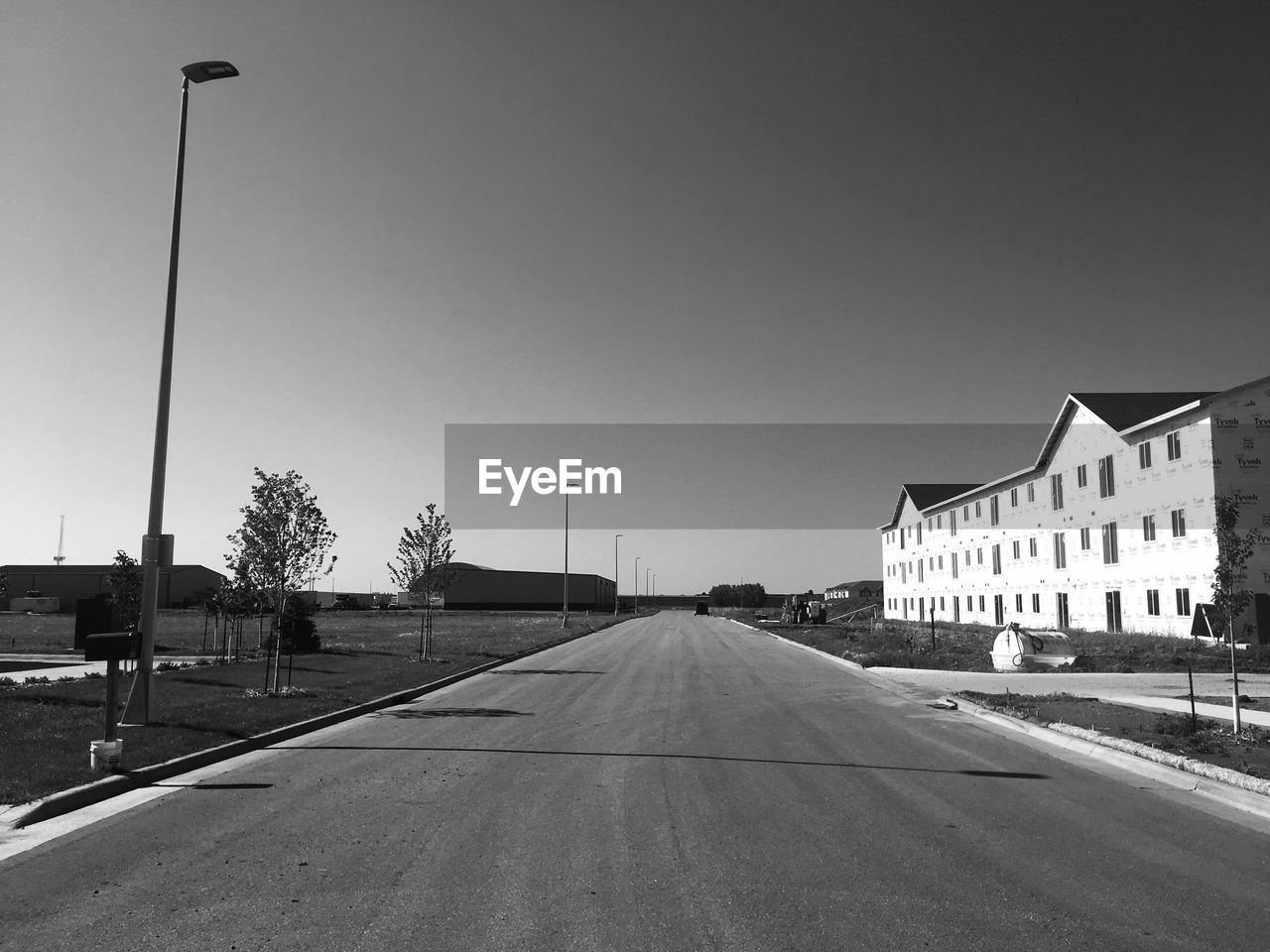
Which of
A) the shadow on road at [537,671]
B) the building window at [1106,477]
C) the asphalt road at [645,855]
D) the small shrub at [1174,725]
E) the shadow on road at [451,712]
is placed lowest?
the shadow on road at [537,671]

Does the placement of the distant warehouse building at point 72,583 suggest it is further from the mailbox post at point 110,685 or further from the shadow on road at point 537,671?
the mailbox post at point 110,685

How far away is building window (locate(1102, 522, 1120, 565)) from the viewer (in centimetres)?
4219

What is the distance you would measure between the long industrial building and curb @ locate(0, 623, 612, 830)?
21.0 meters

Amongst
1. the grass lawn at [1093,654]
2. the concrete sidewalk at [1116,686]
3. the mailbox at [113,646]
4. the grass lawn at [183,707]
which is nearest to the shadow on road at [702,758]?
the grass lawn at [183,707]

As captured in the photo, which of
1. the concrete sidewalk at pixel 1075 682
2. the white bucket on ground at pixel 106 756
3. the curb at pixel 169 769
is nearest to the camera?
the curb at pixel 169 769

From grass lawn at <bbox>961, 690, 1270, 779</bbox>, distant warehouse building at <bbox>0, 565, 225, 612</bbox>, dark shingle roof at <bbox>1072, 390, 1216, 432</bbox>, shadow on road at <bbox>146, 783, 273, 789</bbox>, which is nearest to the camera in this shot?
shadow on road at <bbox>146, 783, 273, 789</bbox>

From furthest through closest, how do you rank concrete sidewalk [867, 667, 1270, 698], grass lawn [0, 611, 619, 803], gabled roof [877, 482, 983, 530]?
gabled roof [877, 482, 983, 530] → concrete sidewalk [867, 667, 1270, 698] → grass lawn [0, 611, 619, 803]

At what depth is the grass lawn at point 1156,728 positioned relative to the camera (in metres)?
11.0

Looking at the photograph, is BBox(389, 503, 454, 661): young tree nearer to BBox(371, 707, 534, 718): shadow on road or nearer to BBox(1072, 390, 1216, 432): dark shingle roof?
BBox(371, 707, 534, 718): shadow on road

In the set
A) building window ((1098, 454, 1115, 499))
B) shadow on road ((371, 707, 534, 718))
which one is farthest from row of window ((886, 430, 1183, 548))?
shadow on road ((371, 707, 534, 718))

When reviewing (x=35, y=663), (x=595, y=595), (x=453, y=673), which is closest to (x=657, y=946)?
(x=453, y=673)

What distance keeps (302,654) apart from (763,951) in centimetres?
2730

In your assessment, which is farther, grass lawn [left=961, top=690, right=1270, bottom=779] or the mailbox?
grass lawn [left=961, top=690, right=1270, bottom=779]

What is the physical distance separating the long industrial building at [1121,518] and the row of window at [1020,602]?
0.07 metres
